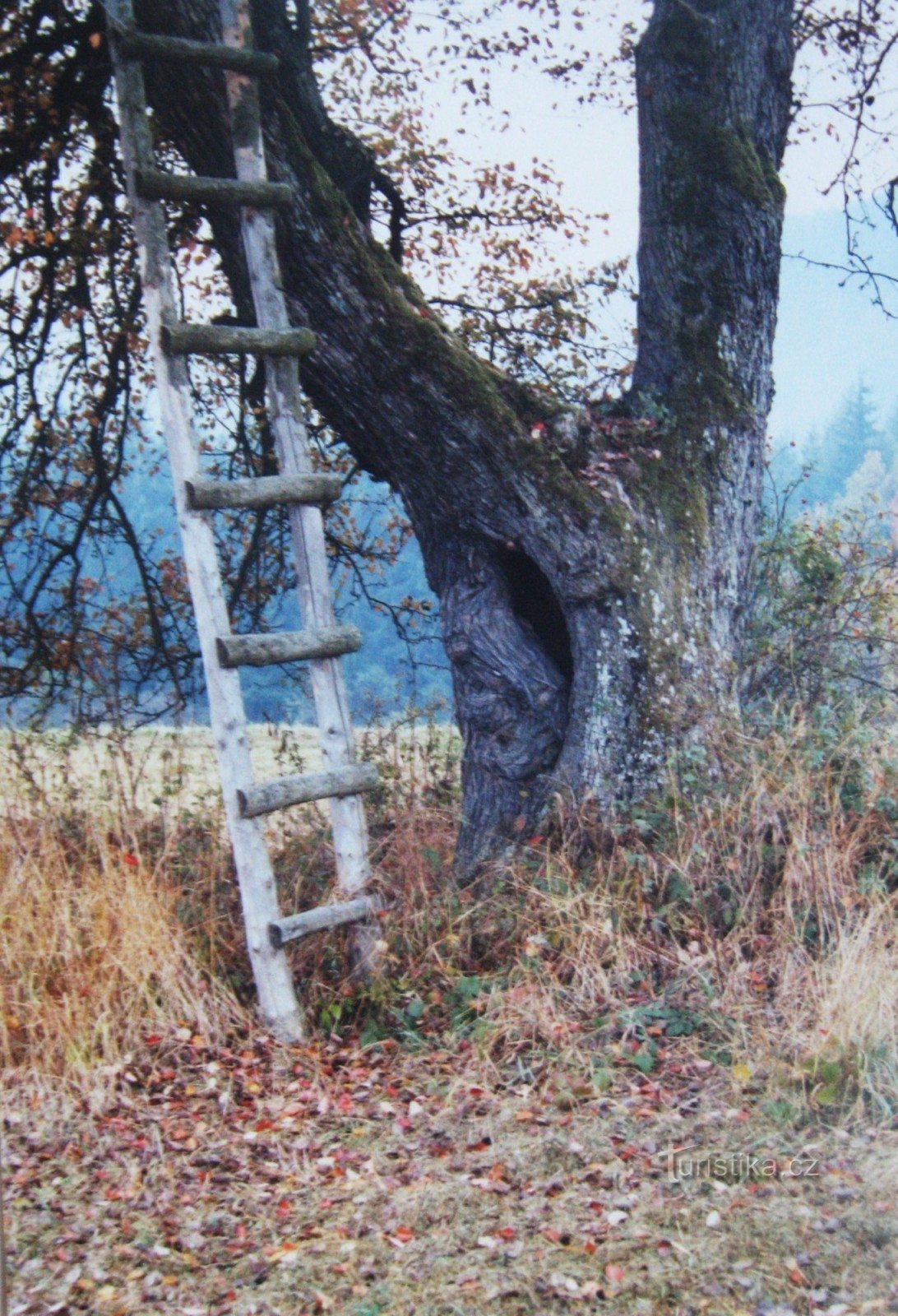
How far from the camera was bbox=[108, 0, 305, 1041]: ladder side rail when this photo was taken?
434 cm

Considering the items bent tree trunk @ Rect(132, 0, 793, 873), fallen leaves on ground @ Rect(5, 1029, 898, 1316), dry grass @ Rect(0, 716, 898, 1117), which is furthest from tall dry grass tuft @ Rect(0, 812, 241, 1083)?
bent tree trunk @ Rect(132, 0, 793, 873)

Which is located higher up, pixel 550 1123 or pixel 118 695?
pixel 118 695

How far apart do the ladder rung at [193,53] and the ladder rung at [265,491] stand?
1.68m

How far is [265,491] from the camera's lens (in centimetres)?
451

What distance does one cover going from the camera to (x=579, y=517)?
16.8 ft

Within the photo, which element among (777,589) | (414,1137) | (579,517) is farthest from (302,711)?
(414,1137)

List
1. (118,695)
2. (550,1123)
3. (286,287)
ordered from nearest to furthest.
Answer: (550,1123), (286,287), (118,695)

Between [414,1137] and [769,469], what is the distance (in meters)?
4.15

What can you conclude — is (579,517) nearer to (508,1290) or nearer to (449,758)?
(449,758)

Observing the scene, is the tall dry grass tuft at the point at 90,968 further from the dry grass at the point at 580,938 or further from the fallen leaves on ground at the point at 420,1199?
the fallen leaves on ground at the point at 420,1199

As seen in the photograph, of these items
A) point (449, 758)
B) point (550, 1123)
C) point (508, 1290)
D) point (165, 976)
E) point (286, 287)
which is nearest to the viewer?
point (508, 1290)

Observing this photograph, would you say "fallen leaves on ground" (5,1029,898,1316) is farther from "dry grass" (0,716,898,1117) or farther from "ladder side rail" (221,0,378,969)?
"ladder side rail" (221,0,378,969)

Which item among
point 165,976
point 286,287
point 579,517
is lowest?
point 165,976

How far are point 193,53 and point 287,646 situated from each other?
2371 mm
